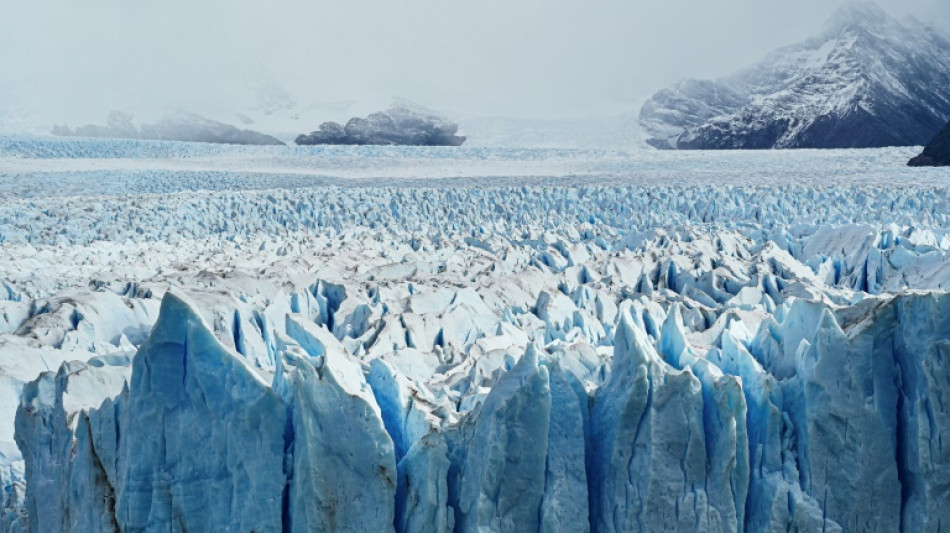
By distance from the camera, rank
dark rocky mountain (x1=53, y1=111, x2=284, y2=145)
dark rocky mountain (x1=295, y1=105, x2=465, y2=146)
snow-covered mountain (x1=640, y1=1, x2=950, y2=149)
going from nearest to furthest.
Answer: snow-covered mountain (x1=640, y1=1, x2=950, y2=149), dark rocky mountain (x1=53, y1=111, x2=284, y2=145), dark rocky mountain (x1=295, y1=105, x2=465, y2=146)

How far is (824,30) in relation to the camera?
134 ft

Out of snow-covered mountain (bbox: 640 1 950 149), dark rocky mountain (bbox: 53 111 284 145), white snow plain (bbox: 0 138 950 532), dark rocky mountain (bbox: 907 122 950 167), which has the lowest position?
white snow plain (bbox: 0 138 950 532)

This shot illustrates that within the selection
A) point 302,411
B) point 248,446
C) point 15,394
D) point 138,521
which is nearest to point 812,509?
point 302,411

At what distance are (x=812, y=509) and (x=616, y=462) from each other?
2.84 feet

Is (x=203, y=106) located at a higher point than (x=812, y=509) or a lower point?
higher

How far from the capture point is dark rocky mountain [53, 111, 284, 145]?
35.1 m

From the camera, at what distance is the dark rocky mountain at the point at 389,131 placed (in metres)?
35.5

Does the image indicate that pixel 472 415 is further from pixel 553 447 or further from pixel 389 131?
pixel 389 131

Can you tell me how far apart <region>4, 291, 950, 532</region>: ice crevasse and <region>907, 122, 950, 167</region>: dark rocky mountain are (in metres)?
21.2

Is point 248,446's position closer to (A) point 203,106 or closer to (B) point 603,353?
(B) point 603,353

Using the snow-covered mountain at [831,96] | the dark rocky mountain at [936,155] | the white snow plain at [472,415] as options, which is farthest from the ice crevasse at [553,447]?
the snow-covered mountain at [831,96]

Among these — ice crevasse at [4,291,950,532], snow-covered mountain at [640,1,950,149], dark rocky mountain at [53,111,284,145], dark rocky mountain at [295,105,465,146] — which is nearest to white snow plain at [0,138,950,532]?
ice crevasse at [4,291,950,532]

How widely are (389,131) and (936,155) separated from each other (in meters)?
22.1

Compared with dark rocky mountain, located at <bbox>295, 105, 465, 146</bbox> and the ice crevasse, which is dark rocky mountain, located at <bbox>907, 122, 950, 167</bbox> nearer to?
dark rocky mountain, located at <bbox>295, 105, 465, 146</bbox>
